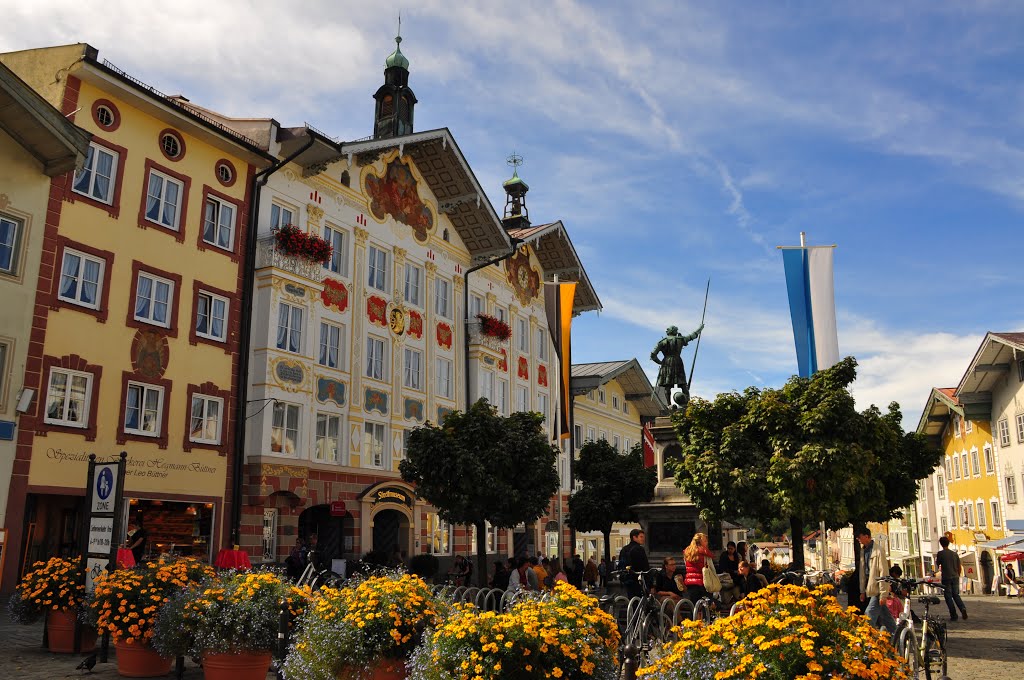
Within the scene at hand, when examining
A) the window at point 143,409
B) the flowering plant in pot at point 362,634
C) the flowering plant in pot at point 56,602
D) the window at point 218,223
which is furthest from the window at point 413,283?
the flowering plant in pot at point 362,634

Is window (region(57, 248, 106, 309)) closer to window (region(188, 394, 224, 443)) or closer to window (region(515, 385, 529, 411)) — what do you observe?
window (region(188, 394, 224, 443))

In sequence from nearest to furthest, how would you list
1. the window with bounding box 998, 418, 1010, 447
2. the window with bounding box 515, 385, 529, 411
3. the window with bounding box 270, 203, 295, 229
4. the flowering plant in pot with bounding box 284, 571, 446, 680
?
the flowering plant in pot with bounding box 284, 571, 446, 680, the window with bounding box 270, 203, 295, 229, the window with bounding box 515, 385, 529, 411, the window with bounding box 998, 418, 1010, 447

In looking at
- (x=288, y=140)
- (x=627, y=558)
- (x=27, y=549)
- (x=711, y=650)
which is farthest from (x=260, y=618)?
(x=288, y=140)

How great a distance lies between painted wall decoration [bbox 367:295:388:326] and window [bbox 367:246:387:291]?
0.50 metres

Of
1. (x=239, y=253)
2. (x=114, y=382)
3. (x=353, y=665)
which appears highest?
(x=239, y=253)

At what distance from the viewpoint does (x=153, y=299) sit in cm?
2458

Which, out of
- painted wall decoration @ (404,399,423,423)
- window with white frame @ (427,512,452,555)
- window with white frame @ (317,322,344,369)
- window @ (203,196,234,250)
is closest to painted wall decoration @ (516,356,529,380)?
painted wall decoration @ (404,399,423,423)

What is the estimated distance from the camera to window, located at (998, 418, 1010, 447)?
4459 centimetres

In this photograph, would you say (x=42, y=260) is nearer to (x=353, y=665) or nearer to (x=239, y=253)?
(x=239, y=253)

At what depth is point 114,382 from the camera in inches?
907

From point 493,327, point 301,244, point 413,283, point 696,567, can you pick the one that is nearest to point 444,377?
point 493,327

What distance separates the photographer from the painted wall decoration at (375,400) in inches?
1232

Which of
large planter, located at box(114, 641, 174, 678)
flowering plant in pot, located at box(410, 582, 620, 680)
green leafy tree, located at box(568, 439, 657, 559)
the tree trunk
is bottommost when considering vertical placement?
large planter, located at box(114, 641, 174, 678)

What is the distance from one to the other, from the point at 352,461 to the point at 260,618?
19.9 metres
